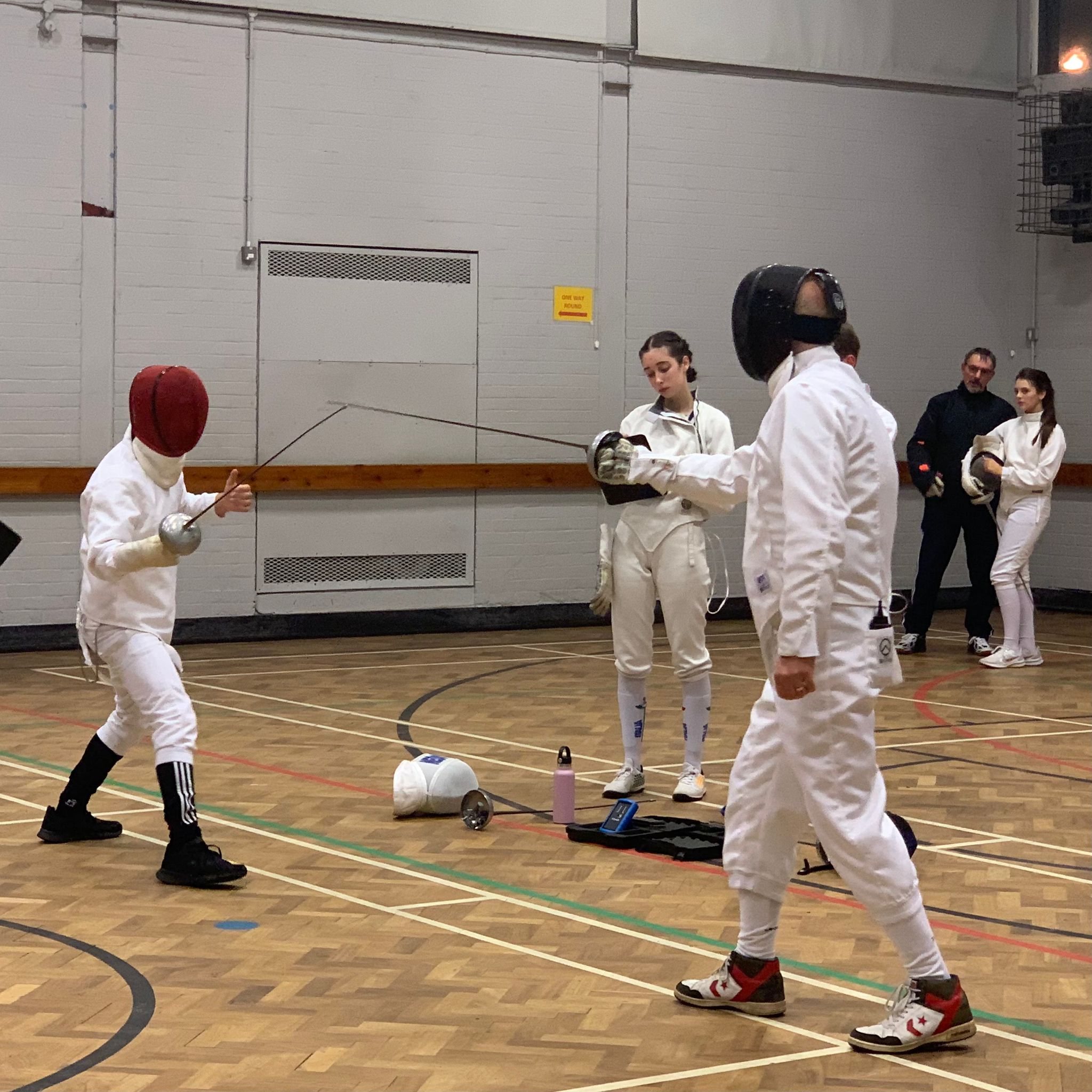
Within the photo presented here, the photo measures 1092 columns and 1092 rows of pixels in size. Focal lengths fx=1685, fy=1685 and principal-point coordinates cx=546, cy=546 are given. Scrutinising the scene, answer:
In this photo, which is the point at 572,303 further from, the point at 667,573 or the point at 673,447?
the point at 667,573

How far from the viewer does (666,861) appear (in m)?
5.49

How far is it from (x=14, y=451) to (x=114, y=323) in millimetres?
1045

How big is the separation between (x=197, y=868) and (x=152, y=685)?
580 mm

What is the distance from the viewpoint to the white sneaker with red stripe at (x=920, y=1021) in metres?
3.66

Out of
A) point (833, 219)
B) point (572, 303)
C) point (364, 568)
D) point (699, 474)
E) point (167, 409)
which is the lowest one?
point (364, 568)

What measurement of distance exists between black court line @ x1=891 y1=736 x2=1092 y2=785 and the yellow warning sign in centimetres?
558

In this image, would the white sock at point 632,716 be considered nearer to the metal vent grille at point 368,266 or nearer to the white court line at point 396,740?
the white court line at point 396,740

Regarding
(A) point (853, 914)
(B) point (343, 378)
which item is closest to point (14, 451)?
(B) point (343, 378)

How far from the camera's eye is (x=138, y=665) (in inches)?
206

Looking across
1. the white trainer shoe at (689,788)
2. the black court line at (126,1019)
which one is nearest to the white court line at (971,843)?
the white trainer shoe at (689,788)

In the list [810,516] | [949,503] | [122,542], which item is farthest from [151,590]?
[949,503]

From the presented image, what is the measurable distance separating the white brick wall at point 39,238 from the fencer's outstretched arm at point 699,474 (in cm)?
732

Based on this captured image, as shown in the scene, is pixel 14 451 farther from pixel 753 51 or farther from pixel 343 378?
pixel 753 51

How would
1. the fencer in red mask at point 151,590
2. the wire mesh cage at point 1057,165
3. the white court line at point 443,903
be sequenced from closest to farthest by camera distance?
1. the white court line at point 443,903
2. the fencer in red mask at point 151,590
3. the wire mesh cage at point 1057,165
